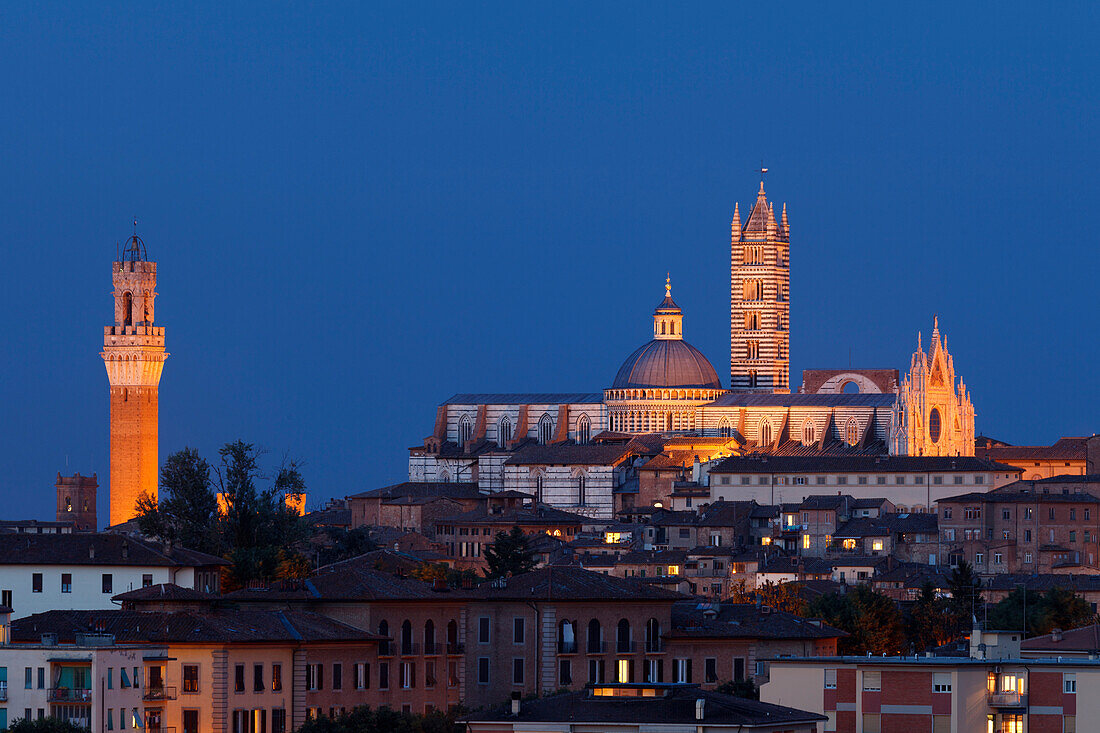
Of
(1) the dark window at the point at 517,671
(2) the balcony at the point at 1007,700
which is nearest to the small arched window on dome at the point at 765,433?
(1) the dark window at the point at 517,671

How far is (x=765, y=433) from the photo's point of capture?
130125mm

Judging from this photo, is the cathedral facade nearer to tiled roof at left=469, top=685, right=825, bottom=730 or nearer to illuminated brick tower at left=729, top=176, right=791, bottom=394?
illuminated brick tower at left=729, top=176, right=791, bottom=394

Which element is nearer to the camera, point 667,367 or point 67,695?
point 67,695

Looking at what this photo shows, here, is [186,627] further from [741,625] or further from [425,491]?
[425,491]

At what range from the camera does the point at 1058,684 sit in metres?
46.8

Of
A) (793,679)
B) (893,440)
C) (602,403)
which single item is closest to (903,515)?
(893,440)

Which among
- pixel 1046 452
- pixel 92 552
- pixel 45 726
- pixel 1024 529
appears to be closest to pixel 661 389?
pixel 1046 452

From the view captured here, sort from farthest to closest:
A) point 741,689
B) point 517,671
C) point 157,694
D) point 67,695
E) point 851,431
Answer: point 851,431, point 517,671, point 741,689, point 157,694, point 67,695

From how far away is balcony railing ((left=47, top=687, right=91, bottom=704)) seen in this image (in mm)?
47938

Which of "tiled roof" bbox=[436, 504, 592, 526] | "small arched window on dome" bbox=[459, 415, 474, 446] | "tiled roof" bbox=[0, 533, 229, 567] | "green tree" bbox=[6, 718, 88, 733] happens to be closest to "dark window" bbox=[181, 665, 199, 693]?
"green tree" bbox=[6, 718, 88, 733]

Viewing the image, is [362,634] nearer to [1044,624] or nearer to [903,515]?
[1044,624]

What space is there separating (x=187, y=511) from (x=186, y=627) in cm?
2432

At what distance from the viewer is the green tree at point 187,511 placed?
7238 centimetres

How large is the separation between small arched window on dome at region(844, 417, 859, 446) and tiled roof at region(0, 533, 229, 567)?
6542 cm
